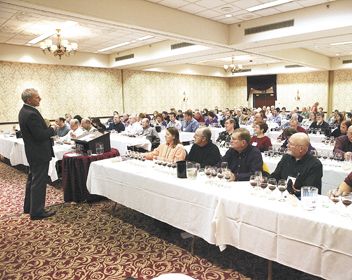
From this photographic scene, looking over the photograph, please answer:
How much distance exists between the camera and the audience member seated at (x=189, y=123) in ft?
30.1

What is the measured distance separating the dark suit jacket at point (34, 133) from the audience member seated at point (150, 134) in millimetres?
3203

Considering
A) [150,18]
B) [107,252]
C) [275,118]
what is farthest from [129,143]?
[275,118]

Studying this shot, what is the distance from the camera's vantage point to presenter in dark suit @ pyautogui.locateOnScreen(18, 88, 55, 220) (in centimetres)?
420

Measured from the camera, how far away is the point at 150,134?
7570 mm

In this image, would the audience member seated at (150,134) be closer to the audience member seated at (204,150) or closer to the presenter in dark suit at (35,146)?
the presenter in dark suit at (35,146)

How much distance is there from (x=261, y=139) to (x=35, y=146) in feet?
11.2

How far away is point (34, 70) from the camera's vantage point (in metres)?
11.5

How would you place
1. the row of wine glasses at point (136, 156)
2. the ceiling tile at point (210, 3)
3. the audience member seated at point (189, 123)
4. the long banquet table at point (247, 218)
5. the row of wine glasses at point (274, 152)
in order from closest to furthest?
the long banquet table at point (247, 218) < the row of wine glasses at point (136, 156) < the row of wine glasses at point (274, 152) < the ceiling tile at point (210, 3) < the audience member seated at point (189, 123)

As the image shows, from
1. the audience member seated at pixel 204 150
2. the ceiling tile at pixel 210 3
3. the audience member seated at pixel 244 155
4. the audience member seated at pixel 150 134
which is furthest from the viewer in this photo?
the audience member seated at pixel 150 134

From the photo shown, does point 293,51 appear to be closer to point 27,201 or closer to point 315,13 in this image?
point 315,13

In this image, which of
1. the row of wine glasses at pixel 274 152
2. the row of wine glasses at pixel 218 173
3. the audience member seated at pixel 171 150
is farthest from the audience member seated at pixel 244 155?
the row of wine glasses at pixel 274 152

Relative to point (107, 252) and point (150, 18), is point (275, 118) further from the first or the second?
point (107, 252)

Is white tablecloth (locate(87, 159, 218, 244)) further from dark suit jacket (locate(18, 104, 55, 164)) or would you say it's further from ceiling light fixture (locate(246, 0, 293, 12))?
ceiling light fixture (locate(246, 0, 293, 12))

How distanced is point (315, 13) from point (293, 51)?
18.8 ft
